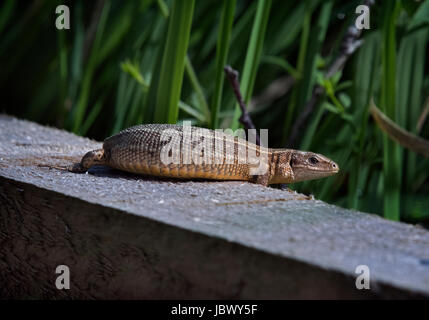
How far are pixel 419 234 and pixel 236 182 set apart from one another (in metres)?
0.83

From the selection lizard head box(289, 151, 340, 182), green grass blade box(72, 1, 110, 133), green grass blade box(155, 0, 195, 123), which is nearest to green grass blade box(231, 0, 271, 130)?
green grass blade box(155, 0, 195, 123)

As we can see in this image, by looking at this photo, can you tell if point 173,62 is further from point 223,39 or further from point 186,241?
point 186,241

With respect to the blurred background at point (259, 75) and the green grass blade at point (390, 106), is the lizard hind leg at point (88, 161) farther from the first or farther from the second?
A: the green grass blade at point (390, 106)

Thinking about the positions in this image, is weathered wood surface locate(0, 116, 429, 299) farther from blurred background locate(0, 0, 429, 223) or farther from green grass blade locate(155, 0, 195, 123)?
blurred background locate(0, 0, 429, 223)

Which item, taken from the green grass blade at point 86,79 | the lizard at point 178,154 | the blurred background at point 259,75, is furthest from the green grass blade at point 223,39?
the green grass blade at point 86,79

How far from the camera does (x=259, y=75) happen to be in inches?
156

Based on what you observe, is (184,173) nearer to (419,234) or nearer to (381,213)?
(419,234)

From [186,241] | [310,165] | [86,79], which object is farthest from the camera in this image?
[86,79]

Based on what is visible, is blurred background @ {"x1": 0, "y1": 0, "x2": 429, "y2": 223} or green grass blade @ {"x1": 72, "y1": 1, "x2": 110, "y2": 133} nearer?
blurred background @ {"x1": 0, "y1": 0, "x2": 429, "y2": 223}

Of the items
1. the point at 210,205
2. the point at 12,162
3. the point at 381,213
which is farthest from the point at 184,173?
the point at 381,213

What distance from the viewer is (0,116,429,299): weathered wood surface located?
118 cm

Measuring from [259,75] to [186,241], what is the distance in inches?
109

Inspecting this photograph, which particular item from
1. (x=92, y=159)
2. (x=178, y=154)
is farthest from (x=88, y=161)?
(x=178, y=154)

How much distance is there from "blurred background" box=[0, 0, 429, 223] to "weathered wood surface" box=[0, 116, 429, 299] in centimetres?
92
